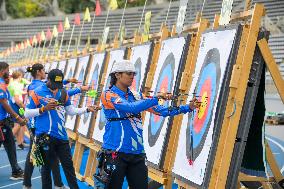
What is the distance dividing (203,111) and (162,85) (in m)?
1.18

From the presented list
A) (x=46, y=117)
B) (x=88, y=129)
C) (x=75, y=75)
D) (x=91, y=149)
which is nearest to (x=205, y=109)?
(x=46, y=117)

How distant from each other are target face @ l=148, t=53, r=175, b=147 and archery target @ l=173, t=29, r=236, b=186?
514mm

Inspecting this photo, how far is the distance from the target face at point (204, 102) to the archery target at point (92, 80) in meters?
3.31

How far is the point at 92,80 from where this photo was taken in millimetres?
8898

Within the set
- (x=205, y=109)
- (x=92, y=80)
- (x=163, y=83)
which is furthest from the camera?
(x=92, y=80)

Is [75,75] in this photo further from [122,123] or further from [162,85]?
[122,123]

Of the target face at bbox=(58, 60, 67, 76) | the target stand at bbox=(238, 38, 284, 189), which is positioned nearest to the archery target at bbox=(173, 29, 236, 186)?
the target stand at bbox=(238, 38, 284, 189)

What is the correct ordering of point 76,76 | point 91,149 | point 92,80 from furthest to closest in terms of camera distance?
1. point 76,76
2. point 92,80
3. point 91,149

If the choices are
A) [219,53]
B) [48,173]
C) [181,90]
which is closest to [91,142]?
[48,173]

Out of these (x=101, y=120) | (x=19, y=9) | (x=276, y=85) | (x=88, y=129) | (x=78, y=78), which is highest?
(x=19, y=9)

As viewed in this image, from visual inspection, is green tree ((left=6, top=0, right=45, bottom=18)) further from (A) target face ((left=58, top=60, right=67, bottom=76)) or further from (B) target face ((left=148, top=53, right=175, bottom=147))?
(B) target face ((left=148, top=53, right=175, bottom=147))

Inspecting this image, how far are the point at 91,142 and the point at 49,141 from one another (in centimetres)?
184

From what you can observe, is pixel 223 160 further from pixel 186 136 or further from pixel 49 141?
pixel 49 141

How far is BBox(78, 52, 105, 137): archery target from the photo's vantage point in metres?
8.29
